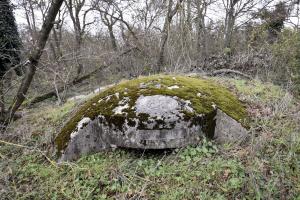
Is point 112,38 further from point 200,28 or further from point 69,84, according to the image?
point 200,28

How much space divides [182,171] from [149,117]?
751 mm

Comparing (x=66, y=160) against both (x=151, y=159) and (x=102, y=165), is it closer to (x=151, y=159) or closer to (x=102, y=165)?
(x=102, y=165)

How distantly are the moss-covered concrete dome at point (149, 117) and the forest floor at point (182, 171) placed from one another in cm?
18

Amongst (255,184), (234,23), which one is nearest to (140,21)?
(234,23)

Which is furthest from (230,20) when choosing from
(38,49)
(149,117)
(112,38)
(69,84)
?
(149,117)

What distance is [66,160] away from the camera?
10.4 ft

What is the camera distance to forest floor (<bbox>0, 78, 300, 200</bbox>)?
2436mm

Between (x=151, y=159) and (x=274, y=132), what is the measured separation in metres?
1.54

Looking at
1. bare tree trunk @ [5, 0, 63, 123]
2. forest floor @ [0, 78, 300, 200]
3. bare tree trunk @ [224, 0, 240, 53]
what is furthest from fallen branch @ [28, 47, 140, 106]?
bare tree trunk @ [224, 0, 240, 53]

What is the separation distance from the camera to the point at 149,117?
3.03 metres

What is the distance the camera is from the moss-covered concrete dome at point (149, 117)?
2.98 meters

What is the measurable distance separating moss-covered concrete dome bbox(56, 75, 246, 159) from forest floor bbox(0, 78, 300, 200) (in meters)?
0.18

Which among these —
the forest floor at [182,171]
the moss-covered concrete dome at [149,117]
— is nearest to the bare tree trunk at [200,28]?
the moss-covered concrete dome at [149,117]

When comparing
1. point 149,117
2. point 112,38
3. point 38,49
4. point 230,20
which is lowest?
point 149,117
